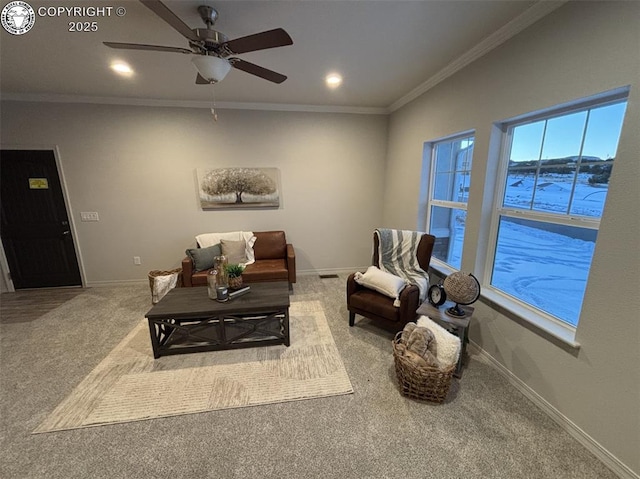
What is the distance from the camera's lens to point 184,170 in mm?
3713

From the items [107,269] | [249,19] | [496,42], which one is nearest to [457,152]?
[496,42]

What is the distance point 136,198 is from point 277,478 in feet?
12.5

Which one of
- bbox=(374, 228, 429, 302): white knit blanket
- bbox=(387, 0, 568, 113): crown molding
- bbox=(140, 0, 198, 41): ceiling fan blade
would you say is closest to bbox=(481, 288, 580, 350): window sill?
bbox=(374, 228, 429, 302): white knit blanket

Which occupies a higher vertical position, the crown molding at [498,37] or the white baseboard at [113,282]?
the crown molding at [498,37]

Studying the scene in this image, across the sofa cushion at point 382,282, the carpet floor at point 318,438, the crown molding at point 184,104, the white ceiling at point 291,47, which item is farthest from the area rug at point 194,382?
the crown molding at point 184,104

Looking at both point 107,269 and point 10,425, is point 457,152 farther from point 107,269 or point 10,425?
point 107,269

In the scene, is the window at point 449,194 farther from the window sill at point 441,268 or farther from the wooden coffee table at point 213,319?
the wooden coffee table at point 213,319

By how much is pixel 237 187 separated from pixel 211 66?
7.21 feet

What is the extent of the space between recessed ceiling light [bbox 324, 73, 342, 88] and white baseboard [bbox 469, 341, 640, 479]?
9.98 ft

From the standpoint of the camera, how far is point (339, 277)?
422 cm

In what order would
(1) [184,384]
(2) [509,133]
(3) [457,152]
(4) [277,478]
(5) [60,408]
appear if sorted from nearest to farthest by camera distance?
(4) [277,478] → (5) [60,408] → (1) [184,384] → (2) [509,133] → (3) [457,152]

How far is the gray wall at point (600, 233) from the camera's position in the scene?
130 cm

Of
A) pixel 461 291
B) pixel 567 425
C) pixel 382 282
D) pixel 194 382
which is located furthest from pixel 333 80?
pixel 567 425

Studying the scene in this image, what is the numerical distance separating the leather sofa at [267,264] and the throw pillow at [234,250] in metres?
0.20
